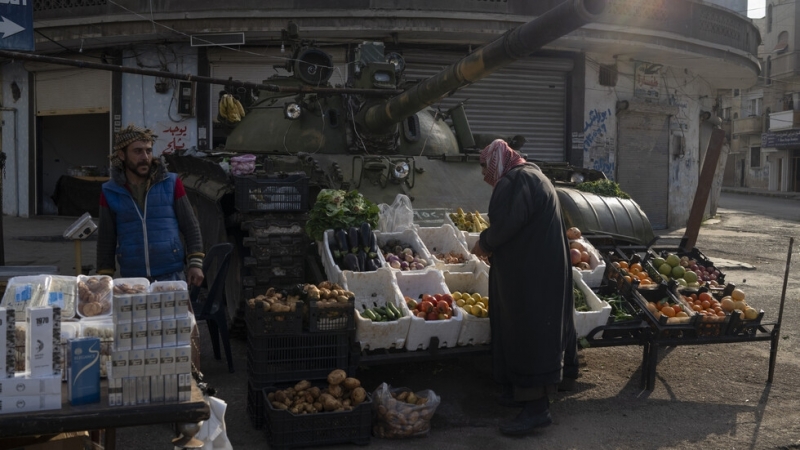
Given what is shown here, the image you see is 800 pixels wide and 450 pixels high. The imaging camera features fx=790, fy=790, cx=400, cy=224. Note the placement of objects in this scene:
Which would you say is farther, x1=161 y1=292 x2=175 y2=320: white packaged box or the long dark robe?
the long dark robe

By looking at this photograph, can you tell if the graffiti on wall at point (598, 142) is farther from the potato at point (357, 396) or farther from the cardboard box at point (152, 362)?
the cardboard box at point (152, 362)

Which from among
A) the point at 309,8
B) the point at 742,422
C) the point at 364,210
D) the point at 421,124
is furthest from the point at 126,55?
the point at 742,422

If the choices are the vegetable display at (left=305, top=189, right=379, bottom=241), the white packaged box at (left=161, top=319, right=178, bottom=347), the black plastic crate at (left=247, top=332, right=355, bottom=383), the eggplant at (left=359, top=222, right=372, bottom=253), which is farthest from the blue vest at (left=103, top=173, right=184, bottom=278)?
the white packaged box at (left=161, top=319, right=178, bottom=347)

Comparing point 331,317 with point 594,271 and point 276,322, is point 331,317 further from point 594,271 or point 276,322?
point 594,271

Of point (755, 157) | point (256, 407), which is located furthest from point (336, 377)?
point (755, 157)

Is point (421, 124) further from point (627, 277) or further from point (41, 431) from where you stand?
point (41, 431)

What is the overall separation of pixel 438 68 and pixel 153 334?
1486 centimetres

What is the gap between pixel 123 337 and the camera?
Answer: 3.15 metres

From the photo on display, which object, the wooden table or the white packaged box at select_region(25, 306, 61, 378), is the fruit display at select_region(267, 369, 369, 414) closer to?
the wooden table

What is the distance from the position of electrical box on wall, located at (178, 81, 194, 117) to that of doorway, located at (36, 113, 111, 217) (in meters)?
2.95

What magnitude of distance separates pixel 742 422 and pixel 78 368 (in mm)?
4638

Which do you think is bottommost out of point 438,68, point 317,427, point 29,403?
point 317,427

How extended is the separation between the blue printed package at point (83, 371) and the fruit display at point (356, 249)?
10.5ft

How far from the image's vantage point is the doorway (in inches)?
763
